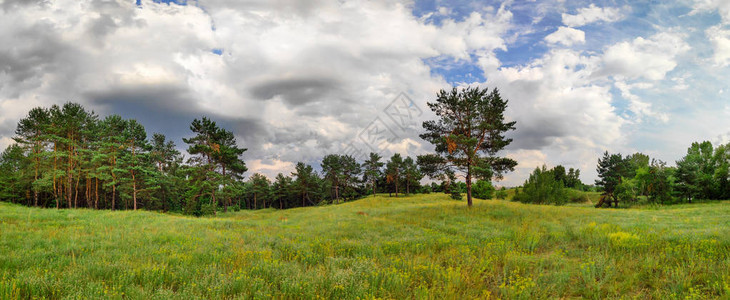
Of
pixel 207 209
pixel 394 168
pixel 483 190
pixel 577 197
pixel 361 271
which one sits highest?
pixel 394 168

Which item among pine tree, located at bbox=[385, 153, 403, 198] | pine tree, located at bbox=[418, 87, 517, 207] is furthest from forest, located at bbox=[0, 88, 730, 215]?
pine tree, located at bbox=[385, 153, 403, 198]

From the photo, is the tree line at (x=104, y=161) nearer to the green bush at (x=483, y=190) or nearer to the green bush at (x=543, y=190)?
the green bush at (x=543, y=190)

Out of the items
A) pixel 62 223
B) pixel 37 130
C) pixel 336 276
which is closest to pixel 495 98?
pixel 336 276

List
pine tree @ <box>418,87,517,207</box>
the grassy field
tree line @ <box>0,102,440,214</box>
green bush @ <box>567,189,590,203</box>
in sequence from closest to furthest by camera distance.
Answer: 1. the grassy field
2. pine tree @ <box>418,87,517,207</box>
3. tree line @ <box>0,102,440,214</box>
4. green bush @ <box>567,189,590,203</box>

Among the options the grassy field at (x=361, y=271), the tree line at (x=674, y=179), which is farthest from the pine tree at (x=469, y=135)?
the tree line at (x=674, y=179)

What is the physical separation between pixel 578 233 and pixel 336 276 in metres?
11.3

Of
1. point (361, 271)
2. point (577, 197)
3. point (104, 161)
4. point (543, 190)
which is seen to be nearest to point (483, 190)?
point (543, 190)

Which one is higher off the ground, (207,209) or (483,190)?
(483,190)

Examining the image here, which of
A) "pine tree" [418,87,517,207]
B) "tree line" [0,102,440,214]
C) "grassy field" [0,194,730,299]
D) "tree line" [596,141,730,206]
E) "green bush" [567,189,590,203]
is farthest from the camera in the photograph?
"green bush" [567,189,590,203]

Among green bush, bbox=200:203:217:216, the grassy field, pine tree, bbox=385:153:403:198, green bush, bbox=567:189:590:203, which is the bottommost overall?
green bush, bbox=567:189:590:203

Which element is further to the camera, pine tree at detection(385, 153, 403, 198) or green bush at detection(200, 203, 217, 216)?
pine tree at detection(385, 153, 403, 198)

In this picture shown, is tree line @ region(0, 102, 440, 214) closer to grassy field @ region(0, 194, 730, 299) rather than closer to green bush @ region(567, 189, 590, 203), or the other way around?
grassy field @ region(0, 194, 730, 299)

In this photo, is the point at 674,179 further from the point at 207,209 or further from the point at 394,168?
the point at 207,209

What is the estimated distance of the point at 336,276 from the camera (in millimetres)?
5695
